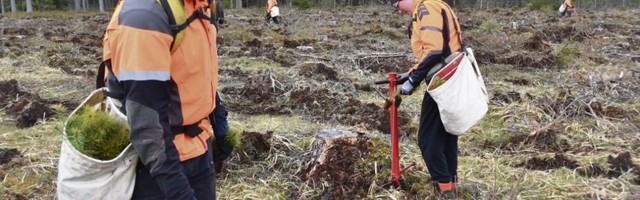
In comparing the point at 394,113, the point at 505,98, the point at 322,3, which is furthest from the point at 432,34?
the point at 322,3

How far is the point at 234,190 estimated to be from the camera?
172 inches

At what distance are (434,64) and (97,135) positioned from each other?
245cm

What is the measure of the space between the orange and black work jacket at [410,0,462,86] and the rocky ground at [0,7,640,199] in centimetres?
90

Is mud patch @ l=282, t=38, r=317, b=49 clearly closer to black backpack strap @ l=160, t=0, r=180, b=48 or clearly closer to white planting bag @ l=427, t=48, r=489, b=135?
white planting bag @ l=427, t=48, r=489, b=135

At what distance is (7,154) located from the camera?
499 cm

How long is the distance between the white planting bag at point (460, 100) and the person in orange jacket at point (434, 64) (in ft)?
0.49

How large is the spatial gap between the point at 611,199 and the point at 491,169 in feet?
3.29

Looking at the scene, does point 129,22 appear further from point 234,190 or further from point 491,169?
point 491,169

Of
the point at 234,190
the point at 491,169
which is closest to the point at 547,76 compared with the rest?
the point at 491,169

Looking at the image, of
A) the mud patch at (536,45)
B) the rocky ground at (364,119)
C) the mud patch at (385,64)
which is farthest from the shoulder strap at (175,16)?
the mud patch at (536,45)

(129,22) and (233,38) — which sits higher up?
(129,22)

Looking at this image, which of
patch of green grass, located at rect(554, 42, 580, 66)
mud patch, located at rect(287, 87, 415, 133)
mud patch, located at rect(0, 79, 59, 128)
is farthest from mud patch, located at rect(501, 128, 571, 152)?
mud patch, located at rect(0, 79, 59, 128)

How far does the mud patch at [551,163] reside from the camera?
4.79 m

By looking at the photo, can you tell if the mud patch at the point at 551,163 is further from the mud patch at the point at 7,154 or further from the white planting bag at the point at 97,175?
the mud patch at the point at 7,154
